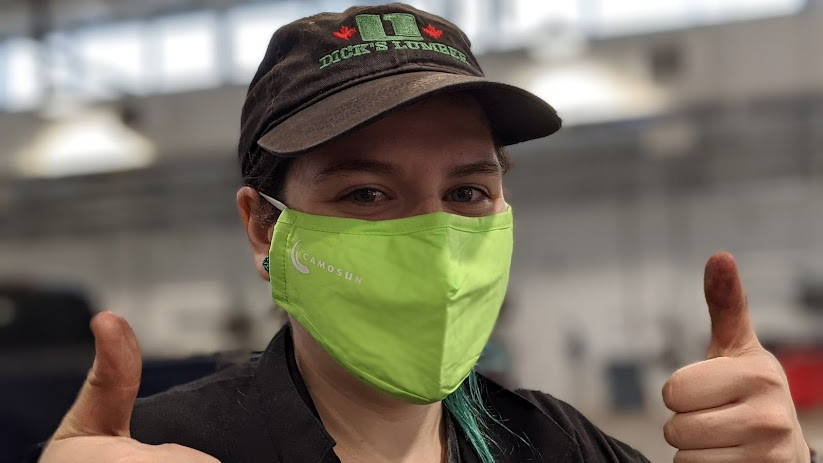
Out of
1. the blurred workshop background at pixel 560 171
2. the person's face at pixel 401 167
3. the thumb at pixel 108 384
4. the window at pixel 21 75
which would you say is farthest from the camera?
the window at pixel 21 75

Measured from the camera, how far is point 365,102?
1008 mm

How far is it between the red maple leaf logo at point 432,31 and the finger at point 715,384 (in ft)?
1.93

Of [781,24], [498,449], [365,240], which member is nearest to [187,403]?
[365,240]

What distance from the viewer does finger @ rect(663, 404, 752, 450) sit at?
95 centimetres

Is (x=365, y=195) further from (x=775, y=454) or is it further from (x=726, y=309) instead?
(x=775, y=454)

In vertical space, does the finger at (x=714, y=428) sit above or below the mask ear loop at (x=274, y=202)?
below

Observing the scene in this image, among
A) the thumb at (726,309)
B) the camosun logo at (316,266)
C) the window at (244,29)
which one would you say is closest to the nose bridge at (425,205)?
the camosun logo at (316,266)

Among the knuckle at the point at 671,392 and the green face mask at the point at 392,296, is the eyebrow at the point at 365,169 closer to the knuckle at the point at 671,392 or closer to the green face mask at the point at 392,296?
the green face mask at the point at 392,296

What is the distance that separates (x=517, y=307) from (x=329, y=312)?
758cm

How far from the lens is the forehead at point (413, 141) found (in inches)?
41.3

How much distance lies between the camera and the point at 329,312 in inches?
Answer: 42.2

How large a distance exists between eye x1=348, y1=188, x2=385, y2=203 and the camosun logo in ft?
0.33

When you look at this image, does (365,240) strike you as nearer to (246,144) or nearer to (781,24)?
(246,144)

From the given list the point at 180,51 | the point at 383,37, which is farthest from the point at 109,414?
the point at 180,51
